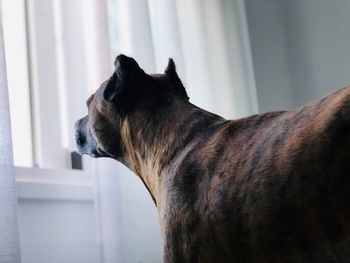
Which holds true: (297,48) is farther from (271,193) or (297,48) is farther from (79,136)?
(271,193)

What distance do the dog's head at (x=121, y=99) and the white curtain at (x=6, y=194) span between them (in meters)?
0.16

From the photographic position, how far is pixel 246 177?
0.81 metres

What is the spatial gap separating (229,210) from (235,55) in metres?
1.53

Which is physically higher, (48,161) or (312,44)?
(312,44)

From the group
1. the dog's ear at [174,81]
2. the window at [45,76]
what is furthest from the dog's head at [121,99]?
the window at [45,76]

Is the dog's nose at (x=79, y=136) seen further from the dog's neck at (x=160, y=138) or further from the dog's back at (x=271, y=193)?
the dog's back at (x=271, y=193)

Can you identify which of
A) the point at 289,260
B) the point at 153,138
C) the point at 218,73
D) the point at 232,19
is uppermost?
the point at 232,19

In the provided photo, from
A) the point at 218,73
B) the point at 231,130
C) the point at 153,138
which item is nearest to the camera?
the point at 231,130

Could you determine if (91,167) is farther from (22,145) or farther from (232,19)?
(232,19)

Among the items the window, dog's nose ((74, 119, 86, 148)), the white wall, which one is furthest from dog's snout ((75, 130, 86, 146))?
the white wall

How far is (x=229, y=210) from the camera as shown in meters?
0.81

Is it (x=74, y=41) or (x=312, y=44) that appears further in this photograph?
(x=312, y=44)

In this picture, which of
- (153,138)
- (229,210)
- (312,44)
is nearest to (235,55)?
(312,44)

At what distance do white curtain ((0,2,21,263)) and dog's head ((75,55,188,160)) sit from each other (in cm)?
16
